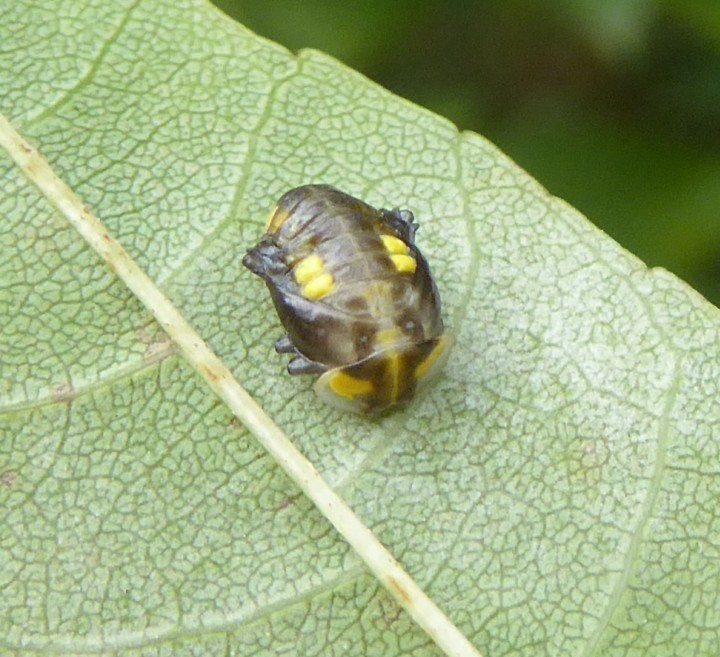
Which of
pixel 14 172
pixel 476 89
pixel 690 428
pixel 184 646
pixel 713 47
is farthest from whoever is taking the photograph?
pixel 476 89

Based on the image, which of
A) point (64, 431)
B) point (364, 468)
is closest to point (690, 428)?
point (364, 468)

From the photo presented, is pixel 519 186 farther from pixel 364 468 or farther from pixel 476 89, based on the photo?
pixel 476 89

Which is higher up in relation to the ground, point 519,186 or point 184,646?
point 519,186

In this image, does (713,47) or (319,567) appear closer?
(319,567)

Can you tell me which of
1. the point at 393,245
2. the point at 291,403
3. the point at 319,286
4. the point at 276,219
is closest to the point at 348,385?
the point at 291,403

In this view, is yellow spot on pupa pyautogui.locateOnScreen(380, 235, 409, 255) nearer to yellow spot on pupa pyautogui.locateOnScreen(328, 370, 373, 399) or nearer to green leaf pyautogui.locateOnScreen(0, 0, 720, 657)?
green leaf pyautogui.locateOnScreen(0, 0, 720, 657)
